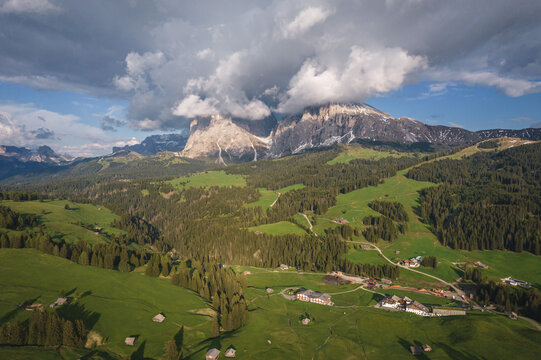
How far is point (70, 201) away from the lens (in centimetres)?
19700

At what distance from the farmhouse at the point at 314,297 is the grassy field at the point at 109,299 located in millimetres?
32240

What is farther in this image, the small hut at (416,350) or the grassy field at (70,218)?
the grassy field at (70,218)

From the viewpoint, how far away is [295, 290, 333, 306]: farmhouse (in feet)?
291

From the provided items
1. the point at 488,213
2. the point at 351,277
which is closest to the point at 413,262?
the point at 351,277

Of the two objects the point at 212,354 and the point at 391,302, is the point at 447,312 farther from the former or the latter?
the point at 212,354

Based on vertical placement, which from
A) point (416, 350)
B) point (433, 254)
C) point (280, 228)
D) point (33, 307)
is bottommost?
point (416, 350)

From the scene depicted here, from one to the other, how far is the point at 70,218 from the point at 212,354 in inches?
5649

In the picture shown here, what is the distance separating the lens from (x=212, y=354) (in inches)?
2122

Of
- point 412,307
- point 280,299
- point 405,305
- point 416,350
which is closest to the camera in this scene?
point 416,350

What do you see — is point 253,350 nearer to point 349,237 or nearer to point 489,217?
point 349,237

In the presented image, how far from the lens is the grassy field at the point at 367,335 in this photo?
192 feet

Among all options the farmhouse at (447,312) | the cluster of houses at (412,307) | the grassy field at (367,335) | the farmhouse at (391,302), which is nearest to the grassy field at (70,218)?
the grassy field at (367,335)

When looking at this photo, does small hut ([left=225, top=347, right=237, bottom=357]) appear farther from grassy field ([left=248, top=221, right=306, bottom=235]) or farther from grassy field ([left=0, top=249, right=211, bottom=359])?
grassy field ([left=248, top=221, right=306, bottom=235])

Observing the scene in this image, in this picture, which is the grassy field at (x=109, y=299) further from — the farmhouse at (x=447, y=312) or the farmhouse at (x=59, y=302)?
the farmhouse at (x=447, y=312)
